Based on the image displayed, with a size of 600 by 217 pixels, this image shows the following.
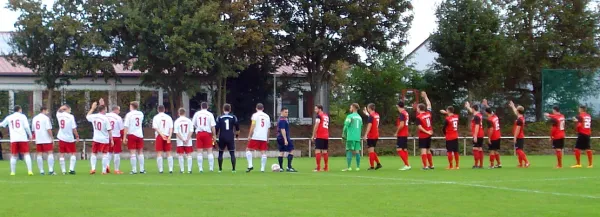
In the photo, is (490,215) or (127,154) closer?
(490,215)

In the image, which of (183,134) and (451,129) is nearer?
(183,134)

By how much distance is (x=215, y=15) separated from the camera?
129 ft

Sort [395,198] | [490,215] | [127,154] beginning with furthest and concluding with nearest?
[127,154] < [395,198] < [490,215]

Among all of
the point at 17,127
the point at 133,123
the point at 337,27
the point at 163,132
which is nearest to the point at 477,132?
the point at 163,132

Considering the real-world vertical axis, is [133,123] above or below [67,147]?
above

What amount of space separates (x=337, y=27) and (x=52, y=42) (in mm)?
13987

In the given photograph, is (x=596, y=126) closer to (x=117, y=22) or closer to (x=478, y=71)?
(x=478, y=71)

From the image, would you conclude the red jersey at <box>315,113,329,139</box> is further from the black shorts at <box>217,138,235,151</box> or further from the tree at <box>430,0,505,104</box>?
the tree at <box>430,0,505,104</box>

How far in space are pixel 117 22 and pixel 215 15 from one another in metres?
4.74

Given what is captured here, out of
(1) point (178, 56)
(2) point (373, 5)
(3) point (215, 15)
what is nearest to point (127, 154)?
(1) point (178, 56)

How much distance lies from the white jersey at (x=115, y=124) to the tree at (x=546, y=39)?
89.6 ft

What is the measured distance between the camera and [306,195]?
15.7 metres

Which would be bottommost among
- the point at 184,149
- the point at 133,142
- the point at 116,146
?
the point at 184,149

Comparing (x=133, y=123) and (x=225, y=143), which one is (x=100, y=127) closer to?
(x=133, y=123)
